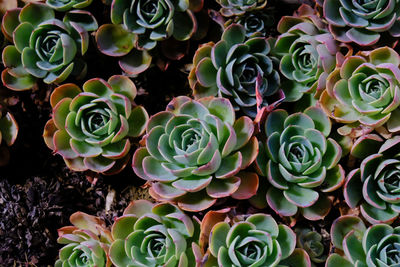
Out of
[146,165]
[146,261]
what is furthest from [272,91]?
[146,261]

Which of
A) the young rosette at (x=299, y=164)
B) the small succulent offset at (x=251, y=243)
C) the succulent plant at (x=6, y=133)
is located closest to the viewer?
Answer: the small succulent offset at (x=251, y=243)

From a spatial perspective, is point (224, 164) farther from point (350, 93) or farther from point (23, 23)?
point (23, 23)

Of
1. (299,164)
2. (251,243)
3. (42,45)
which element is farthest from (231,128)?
Answer: (42,45)

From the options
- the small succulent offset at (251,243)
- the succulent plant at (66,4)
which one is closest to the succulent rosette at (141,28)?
the succulent plant at (66,4)

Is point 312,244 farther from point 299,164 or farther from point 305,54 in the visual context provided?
point 305,54

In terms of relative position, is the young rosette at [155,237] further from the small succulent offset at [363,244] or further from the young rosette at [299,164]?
the small succulent offset at [363,244]

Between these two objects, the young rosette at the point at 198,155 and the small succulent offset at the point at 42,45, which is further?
the small succulent offset at the point at 42,45

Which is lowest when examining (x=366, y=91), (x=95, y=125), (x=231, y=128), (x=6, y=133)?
(x=6, y=133)
